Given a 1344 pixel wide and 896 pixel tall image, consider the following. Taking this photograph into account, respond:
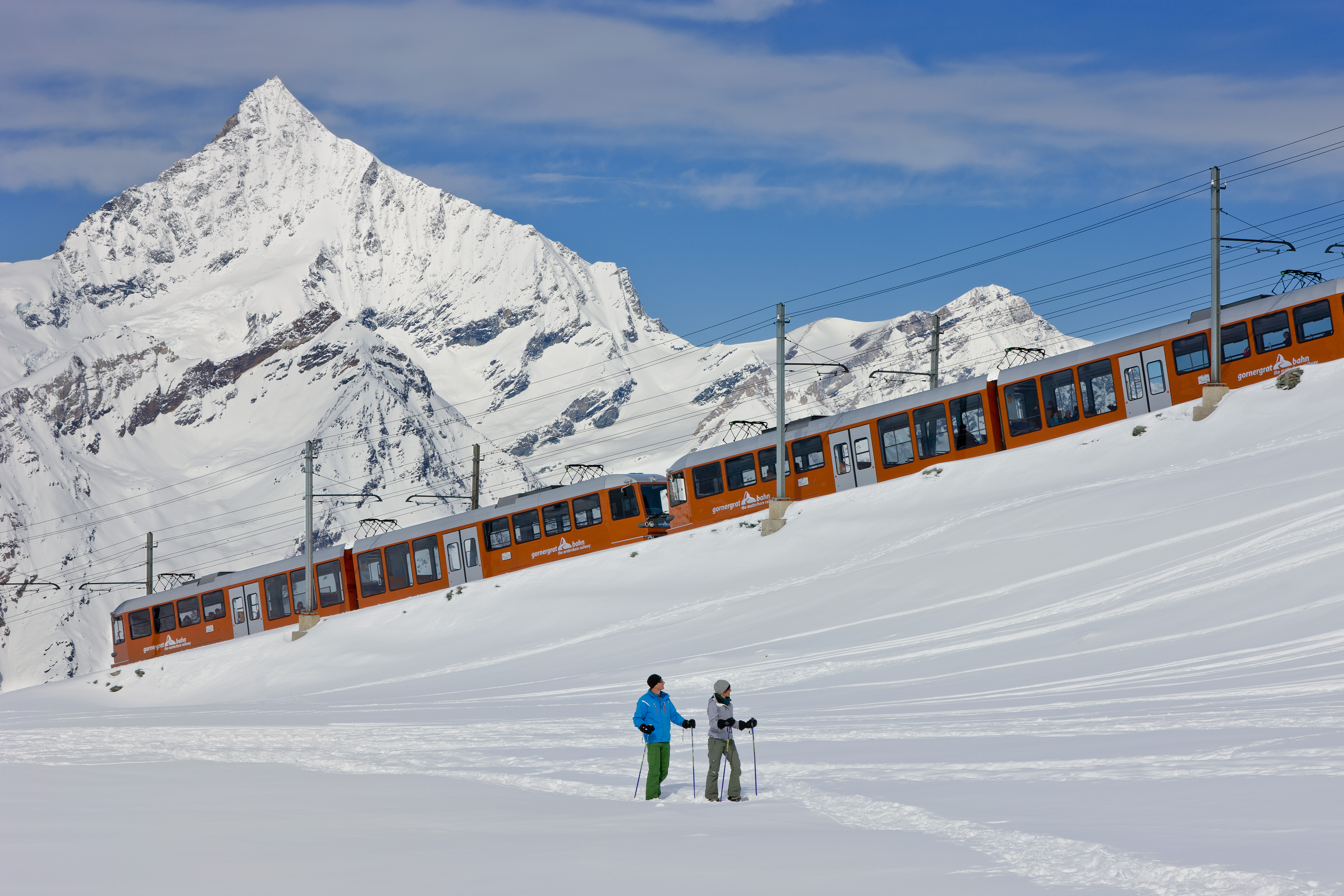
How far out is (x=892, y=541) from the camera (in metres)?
30.4

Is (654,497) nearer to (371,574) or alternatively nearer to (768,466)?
(768,466)

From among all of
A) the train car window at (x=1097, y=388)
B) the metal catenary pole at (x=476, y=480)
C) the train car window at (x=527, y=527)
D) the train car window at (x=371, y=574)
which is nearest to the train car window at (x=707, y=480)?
the train car window at (x=527, y=527)

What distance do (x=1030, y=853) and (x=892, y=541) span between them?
21330 millimetres

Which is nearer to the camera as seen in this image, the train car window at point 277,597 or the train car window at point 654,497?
the train car window at point 654,497

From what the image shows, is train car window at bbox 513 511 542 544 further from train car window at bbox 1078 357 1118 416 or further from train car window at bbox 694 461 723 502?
train car window at bbox 1078 357 1118 416

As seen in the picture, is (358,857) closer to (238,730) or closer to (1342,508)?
(238,730)

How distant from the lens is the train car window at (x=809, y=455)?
37594 millimetres

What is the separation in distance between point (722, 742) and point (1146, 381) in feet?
75.9

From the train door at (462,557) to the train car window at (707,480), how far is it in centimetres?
849

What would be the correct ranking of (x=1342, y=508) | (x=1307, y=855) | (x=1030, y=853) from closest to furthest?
(x=1307, y=855)
(x=1030, y=853)
(x=1342, y=508)

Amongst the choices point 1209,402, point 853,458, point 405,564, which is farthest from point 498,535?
Result: point 1209,402

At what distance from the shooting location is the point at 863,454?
36500mm

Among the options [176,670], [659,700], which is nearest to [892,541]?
[659,700]

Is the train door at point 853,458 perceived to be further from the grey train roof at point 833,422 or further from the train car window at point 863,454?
the grey train roof at point 833,422
